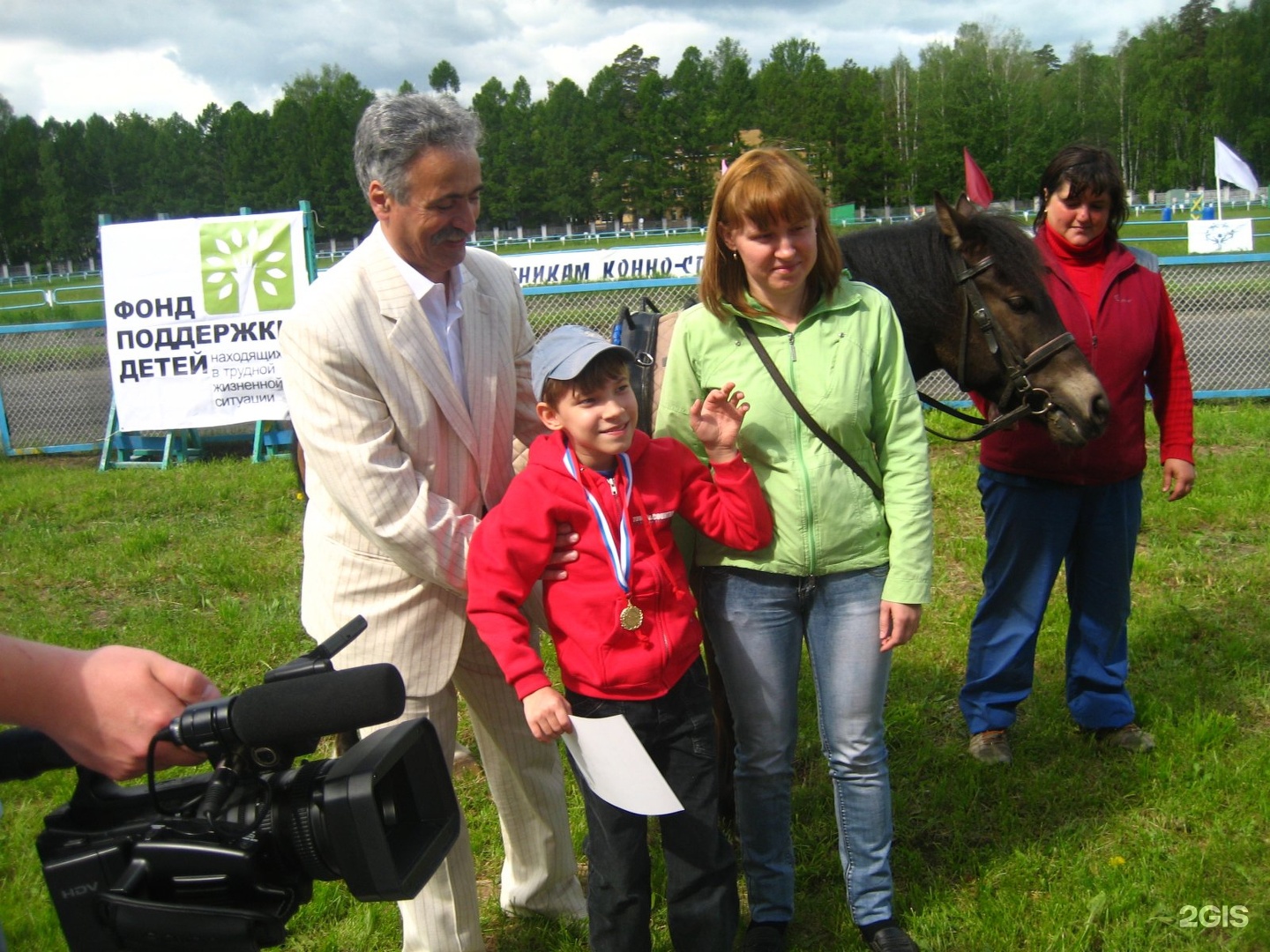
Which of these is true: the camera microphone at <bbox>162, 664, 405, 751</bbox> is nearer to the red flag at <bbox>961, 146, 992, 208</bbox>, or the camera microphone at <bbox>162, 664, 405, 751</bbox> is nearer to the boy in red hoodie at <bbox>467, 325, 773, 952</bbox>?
the boy in red hoodie at <bbox>467, 325, 773, 952</bbox>

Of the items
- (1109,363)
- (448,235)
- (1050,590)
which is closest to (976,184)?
(1109,363)

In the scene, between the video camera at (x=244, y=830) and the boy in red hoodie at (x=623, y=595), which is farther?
the boy in red hoodie at (x=623, y=595)

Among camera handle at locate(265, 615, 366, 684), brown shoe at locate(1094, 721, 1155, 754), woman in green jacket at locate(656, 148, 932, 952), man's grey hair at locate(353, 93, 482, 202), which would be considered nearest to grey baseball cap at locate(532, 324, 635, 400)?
woman in green jacket at locate(656, 148, 932, 952)

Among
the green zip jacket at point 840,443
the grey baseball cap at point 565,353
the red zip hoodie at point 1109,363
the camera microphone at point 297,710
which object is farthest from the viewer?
the red zip hoodie at point 1109,363

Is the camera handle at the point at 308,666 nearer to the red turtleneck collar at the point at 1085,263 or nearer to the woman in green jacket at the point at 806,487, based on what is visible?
the woman in green jacket at the point at 806,487

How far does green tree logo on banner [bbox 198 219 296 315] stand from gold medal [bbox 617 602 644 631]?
7033mm

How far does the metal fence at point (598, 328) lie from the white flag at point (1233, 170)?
6270 millimetres

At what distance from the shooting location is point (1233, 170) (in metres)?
14.6

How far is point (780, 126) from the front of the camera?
5747 centimetres

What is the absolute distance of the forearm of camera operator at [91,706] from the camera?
1238mm

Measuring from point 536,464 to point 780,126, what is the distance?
5918 cm

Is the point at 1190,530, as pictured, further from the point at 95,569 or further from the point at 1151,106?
the point at 1151,106

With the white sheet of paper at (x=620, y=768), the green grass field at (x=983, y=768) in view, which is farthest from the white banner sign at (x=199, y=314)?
the white sheet of paper at (x=620, y=768)

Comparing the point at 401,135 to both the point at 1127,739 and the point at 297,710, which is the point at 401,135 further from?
the point at 1127,739
